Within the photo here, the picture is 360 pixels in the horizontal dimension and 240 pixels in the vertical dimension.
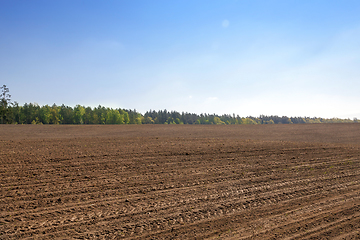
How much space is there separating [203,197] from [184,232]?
2381 mm

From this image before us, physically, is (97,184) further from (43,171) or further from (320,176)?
(320,176)

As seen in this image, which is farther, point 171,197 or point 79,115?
point 79,115

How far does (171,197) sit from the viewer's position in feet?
26.4

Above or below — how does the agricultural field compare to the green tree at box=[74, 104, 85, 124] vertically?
below

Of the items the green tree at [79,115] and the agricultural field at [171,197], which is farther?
the green tree at [79,115]

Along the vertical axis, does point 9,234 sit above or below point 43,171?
below

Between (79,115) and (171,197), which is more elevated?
(79,115)

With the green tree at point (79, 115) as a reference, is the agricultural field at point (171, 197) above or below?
below

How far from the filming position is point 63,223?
625cm

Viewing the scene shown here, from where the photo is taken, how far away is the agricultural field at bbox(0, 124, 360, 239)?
6.05 metres

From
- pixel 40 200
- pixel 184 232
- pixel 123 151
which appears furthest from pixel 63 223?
pixel 123 151

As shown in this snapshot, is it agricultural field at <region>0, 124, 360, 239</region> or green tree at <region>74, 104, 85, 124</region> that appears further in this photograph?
green tree at <region>74, 104, 85, 124</region>

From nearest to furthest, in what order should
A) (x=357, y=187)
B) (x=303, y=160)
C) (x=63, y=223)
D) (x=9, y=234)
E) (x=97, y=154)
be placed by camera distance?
(x=9, y=234), (x=63, y=223), (x=357, y=187), (x=97, y=154), (x=303, y=160)

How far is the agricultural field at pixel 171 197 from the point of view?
6.05 meters
